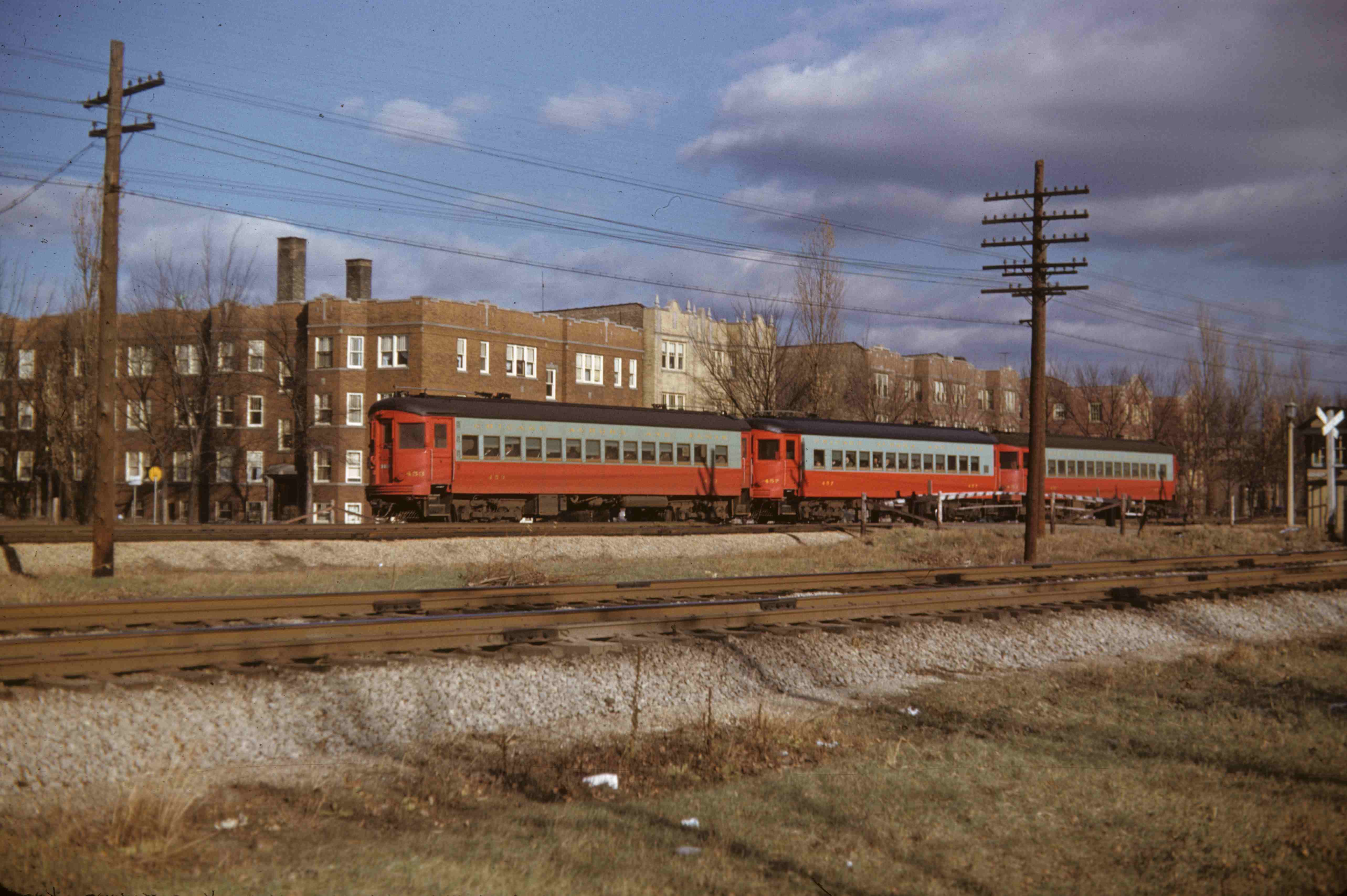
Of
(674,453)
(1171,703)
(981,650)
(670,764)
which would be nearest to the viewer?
(670,764)

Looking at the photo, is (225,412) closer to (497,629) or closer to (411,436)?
(411,436)

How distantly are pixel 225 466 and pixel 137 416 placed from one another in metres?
4.75

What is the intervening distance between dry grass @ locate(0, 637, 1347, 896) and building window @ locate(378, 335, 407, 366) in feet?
144

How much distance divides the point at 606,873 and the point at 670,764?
7.10ft

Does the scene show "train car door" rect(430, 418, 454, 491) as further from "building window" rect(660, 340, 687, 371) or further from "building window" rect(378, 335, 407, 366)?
"building window" rect(660, 340, 687, 371)

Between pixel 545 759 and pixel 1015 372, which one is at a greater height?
pixel 1015 372

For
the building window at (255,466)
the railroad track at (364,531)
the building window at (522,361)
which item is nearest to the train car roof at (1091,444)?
the railroad track at (364,531)

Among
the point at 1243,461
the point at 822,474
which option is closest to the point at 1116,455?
the point at 822,474

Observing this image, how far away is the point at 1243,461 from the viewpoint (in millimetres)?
68875

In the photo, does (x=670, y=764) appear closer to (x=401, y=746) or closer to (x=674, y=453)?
(x=401, y=746)

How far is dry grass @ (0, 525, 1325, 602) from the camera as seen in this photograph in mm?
16922

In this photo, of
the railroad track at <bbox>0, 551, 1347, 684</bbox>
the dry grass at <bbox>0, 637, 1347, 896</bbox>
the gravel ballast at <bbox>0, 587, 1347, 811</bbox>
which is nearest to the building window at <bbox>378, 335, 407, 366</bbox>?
the railroad track at <bbox>0, 551, 1347, 684</bbox>

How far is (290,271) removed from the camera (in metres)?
55.6

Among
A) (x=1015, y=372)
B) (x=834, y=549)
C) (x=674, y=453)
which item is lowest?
(x=834, y=549)
